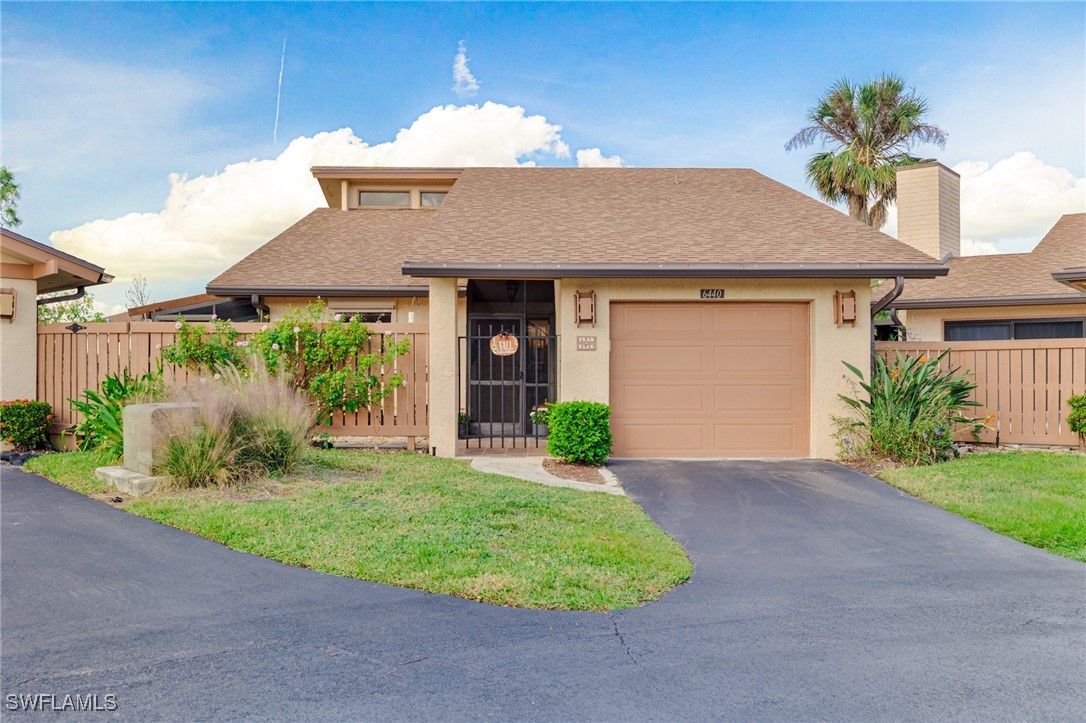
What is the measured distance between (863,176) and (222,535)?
76.2 ft

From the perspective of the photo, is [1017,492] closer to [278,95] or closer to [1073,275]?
[1073,275]

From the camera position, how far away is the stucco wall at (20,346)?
10277 mm

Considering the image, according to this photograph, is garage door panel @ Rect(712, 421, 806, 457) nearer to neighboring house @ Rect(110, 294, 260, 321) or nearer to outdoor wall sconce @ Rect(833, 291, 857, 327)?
outdoor wall sconce @ Rect(833, 291, 857, 327)

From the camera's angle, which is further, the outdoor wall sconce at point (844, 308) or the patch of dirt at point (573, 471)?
the outdoor wall sconce at point (844, 308)

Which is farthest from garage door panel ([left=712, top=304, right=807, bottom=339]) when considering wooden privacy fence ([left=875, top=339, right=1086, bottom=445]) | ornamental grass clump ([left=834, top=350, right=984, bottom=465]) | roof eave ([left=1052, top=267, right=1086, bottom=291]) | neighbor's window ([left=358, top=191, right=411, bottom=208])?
neighbor's window ([left=358, top=191, right=411, bottom=208])

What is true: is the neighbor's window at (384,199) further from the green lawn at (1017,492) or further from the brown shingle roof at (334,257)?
the green lawn at (1017,492)

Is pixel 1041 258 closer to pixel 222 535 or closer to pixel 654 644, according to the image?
pixel 654 644

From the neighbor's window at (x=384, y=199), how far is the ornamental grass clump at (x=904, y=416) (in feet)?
41.4

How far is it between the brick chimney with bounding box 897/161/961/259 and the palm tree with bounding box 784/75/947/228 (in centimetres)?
493

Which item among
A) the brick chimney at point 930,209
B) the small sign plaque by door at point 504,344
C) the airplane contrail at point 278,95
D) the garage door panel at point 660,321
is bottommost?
the small sign plaque by door at point 504,344

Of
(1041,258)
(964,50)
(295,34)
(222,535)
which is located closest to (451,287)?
(222,535)

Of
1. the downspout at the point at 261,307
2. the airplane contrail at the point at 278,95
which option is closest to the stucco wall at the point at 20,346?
the downspout at the point at 261,307

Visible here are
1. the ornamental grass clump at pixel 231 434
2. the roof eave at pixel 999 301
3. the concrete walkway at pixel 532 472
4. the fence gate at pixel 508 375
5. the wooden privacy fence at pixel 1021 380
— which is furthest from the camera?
the roof eave at pixel 999 301

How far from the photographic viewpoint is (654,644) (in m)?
3.69
